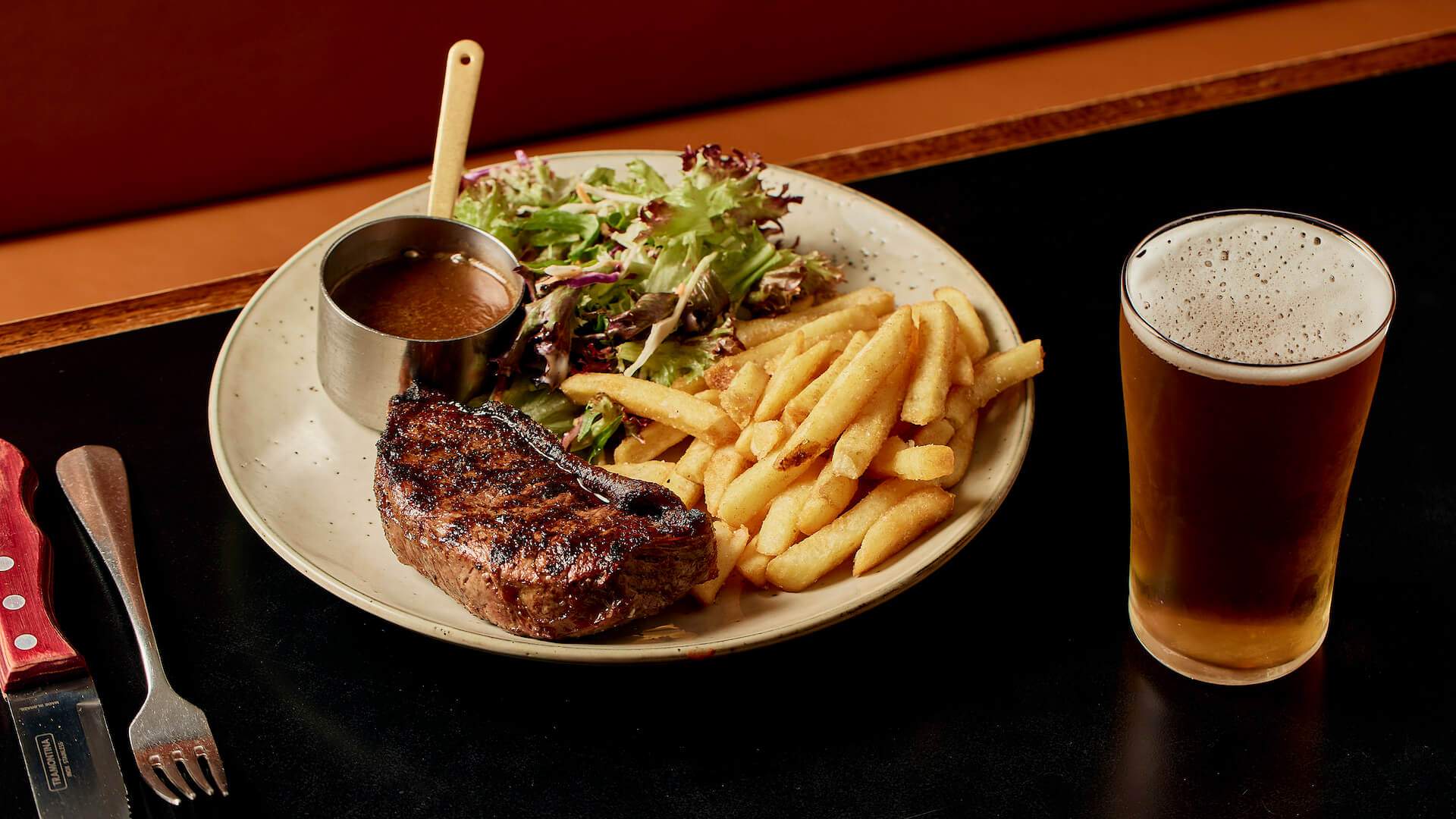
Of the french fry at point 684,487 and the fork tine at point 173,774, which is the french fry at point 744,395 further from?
the fork tine at point 173,774

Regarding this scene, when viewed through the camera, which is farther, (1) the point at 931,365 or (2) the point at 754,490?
(1) the point at 931,365

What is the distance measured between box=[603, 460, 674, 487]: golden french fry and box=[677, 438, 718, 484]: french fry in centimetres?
3

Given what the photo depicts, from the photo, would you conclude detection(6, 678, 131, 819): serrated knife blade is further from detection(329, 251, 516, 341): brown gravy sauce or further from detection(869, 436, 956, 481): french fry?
detection(869, 436, 956, 481): french fry

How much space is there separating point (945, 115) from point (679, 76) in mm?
908

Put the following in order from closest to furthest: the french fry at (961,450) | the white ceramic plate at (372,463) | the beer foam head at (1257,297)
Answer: the beer foam head at (1257,297)
the white ceramic plate at (372,463)
the french fry at (961,450)

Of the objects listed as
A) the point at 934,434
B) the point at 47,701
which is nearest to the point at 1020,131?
the point at 934,434

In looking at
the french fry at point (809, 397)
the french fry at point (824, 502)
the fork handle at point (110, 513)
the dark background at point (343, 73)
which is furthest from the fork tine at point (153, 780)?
the dark background at point (343, 73)

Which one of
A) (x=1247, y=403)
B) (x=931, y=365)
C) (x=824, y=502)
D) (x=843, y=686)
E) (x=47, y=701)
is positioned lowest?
(x=843, y=686)

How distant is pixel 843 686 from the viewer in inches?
89.3

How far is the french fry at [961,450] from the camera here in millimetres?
2535

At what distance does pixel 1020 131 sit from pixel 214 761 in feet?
8.58

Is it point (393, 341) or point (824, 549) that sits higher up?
point (393, 341)

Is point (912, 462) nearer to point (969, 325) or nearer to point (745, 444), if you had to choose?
point (745, 444)

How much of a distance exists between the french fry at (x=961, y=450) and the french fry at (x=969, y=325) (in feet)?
0.66
